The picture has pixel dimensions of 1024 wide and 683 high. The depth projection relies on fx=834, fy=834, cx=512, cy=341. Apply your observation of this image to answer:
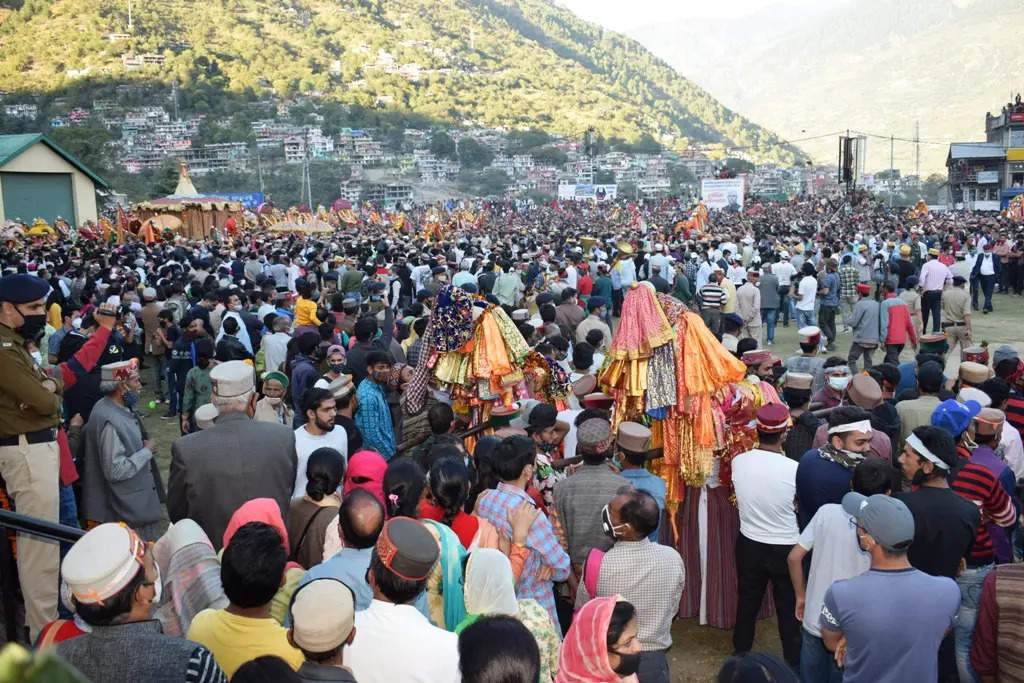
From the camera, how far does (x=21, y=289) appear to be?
4.16 m

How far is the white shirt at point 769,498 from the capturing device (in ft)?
13.7

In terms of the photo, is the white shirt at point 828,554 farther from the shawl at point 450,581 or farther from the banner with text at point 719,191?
the banner with text at point 719,191

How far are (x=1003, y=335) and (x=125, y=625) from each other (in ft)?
49.1

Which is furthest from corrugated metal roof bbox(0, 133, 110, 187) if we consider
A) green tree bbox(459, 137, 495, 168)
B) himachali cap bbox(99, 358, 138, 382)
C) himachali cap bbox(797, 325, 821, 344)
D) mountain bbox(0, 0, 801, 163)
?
green tree bbox(459, 137, 495, 168)

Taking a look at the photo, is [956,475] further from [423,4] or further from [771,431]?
[423,4]

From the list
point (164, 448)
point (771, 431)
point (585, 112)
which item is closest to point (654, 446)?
point (771, 431)

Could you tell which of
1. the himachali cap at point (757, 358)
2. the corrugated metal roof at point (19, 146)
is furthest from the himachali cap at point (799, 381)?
the corrugated metal roof at point (19, 146)

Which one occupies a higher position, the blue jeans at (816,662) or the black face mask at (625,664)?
the black face mask at (625,664)

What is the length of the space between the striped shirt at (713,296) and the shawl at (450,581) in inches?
347

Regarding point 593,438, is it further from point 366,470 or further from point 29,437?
point 29,437

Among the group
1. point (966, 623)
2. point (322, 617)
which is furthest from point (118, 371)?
point (966, 623)

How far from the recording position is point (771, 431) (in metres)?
4.27

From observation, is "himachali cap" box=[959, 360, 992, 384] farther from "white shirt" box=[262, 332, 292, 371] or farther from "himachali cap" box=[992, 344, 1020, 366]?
"white shirt" box=[262, 332, 292, 371]

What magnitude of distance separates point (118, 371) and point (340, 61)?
151 m
